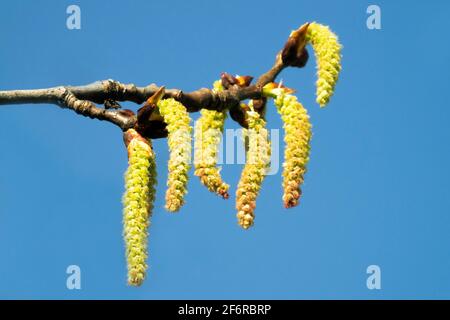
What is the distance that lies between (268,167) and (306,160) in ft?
0.52

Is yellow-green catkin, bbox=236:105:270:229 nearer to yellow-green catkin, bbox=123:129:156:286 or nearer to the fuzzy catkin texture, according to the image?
the fuzzy catkin texture

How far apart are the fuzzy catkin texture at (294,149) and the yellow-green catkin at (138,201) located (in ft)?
1.34

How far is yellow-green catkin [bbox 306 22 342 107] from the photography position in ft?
8.62

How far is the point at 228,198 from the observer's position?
2.53m

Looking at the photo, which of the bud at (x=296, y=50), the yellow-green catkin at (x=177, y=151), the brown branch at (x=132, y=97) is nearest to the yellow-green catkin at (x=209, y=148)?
the brown branch at (x=132, y=97)

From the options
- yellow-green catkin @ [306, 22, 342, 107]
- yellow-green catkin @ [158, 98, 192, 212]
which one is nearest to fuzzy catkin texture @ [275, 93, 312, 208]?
yellow-green catkin @ [306, 22, 342, 107]

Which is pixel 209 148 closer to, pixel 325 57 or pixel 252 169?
pixel 252 169

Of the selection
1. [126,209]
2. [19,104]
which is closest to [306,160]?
[126,209]

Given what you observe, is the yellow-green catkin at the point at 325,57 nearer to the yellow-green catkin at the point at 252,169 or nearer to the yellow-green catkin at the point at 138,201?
the yellow-green catkin at the point at 252,169

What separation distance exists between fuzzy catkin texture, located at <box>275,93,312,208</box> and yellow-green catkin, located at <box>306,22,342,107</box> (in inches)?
3.4

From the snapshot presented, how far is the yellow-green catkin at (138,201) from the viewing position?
2.28 metres

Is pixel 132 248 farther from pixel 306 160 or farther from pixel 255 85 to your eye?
pixel 255 85

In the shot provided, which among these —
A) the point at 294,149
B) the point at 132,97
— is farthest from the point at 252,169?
the point at 132,97

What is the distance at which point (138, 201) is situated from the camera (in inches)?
93.8
